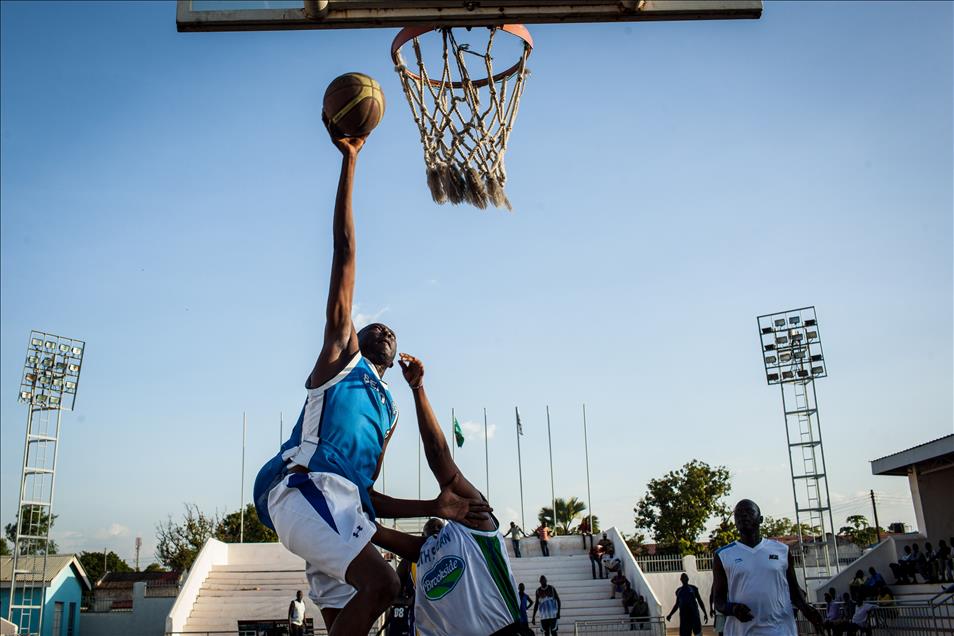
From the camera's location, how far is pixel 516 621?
441 centimetres

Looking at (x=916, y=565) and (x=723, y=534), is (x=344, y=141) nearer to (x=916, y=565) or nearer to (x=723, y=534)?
(x=916, y=565)

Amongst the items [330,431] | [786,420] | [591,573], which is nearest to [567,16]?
[330,431]

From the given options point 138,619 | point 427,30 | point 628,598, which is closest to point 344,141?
point 427,30

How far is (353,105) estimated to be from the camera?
511cm

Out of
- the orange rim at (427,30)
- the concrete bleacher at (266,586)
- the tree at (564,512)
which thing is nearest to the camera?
the orange rim at (427,30)

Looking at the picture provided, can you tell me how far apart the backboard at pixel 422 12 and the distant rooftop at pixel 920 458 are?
2185 cm

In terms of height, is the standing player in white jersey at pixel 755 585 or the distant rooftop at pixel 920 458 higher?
the distant rooftop at pixel 920 458

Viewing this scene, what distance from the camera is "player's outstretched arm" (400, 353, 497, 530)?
461 cm

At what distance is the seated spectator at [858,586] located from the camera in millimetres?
21627

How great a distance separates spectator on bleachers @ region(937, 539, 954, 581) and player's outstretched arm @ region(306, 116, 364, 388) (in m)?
20.7

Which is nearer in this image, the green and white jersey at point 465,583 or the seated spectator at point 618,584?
the green and white jersey at point 465,583

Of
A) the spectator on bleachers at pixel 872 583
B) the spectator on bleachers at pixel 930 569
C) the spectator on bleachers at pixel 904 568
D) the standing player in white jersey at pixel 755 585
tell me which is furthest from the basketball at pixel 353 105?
the spectator on bleachers at pixel 904 568

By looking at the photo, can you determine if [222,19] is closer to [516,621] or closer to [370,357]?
[370,357]

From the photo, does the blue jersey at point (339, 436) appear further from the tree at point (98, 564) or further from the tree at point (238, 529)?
the tree at point (98, 564)
